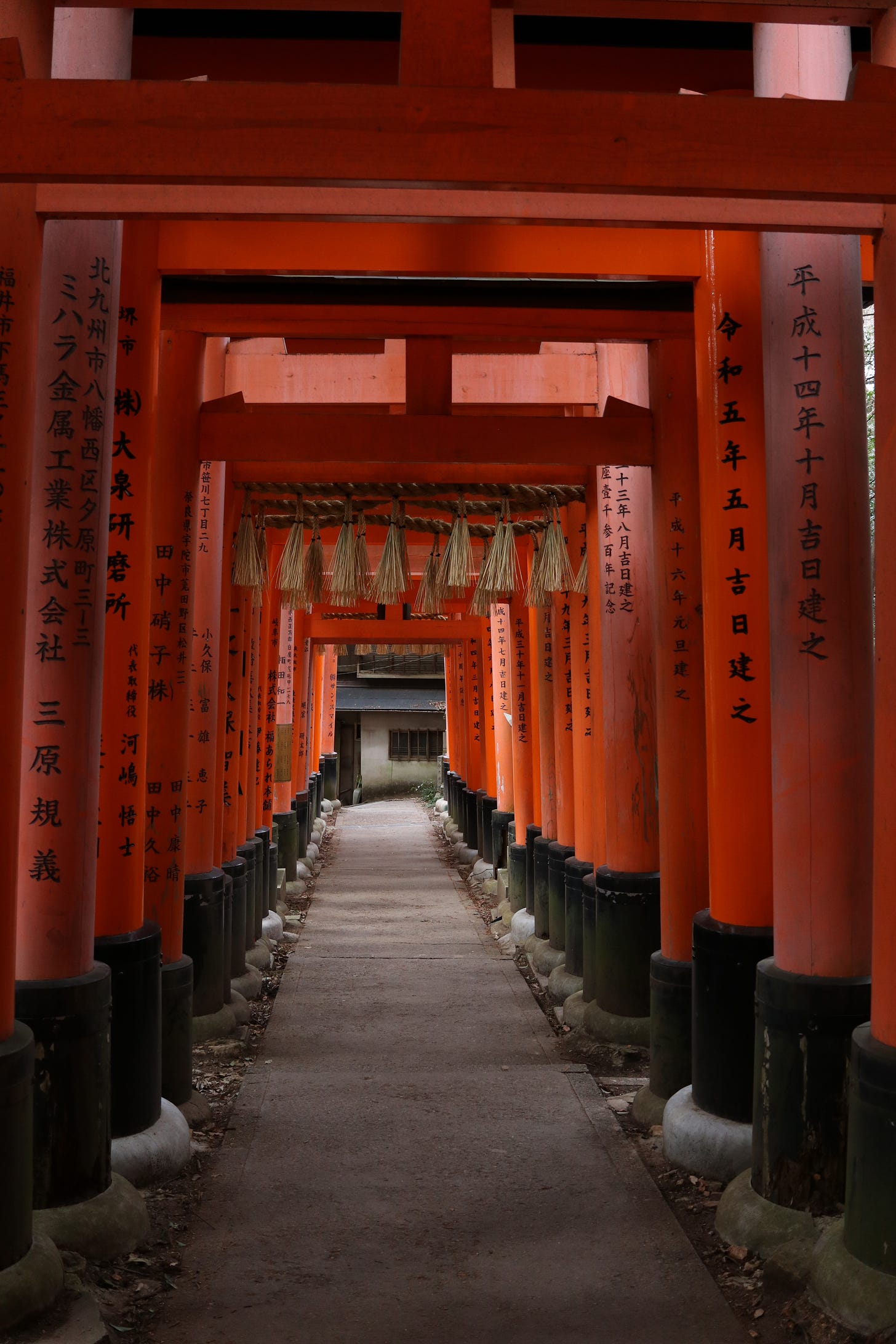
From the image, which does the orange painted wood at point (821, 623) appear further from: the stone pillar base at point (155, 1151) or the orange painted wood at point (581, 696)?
the orange painted wood at point (581, 696)

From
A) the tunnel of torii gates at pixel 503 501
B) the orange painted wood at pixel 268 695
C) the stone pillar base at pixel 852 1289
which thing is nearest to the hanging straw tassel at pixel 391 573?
the tunnel of torii gates at pixel 503 501

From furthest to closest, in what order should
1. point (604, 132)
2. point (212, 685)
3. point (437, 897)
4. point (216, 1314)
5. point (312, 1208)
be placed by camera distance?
point (437, 897) < point (212, 685) < point (312, 1208) < point (216, 1314) < point (604, 132)

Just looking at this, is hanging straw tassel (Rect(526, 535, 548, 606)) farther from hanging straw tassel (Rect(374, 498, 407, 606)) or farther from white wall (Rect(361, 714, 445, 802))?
white wall (Rect(361, 714, 445, 802))

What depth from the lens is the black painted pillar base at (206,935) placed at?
5.88m

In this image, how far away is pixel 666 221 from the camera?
2664mm

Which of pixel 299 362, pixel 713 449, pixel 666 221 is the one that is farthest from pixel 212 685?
pixel 666 221

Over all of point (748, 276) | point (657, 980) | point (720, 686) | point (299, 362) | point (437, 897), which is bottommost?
point (437, 897)

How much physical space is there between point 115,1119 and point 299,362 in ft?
15.6

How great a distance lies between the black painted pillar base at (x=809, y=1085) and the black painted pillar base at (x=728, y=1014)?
0.47m

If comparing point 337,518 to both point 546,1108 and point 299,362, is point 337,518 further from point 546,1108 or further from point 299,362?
point 546,1108

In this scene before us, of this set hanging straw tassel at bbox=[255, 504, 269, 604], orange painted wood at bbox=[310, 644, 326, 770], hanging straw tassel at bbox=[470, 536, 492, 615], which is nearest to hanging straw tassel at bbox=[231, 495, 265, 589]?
hanging straw tassel at bbox=[255, 504, 269, 604]

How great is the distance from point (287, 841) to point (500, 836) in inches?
96.9

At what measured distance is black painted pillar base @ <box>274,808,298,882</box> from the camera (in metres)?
12.6

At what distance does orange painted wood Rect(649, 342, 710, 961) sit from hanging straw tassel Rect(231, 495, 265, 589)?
2.27 meters
